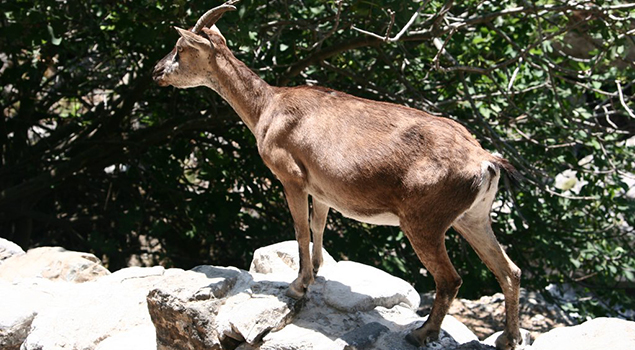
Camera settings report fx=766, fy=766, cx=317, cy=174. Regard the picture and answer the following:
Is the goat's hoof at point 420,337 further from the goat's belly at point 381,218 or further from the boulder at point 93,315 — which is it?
the boulder at point 93,315

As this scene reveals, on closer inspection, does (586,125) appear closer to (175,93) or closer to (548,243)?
(548,243)

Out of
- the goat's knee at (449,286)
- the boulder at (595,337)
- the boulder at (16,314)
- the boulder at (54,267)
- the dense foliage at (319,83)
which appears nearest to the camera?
the boulder at (595,337)

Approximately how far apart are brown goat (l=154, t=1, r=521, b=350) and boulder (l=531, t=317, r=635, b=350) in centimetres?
35

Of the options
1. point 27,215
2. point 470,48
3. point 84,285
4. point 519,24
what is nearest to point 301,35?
point 470,48

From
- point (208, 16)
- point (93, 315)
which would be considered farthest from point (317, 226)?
point (93, 315)

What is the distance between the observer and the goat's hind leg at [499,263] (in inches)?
201

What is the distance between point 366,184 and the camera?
5.04 m

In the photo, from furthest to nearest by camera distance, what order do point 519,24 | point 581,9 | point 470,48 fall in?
point 519,24
point 470,48
point 581,9

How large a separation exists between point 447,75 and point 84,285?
4809 millimetres

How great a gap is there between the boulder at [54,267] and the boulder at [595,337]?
4.08m

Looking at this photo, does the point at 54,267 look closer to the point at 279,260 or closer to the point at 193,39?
the point at 279,260

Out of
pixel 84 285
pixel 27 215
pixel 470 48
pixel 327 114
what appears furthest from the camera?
pixel 27 215

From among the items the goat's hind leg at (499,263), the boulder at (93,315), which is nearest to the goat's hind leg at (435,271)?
the goat's hind leg at (499,263)

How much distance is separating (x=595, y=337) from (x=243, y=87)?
9.73ft
